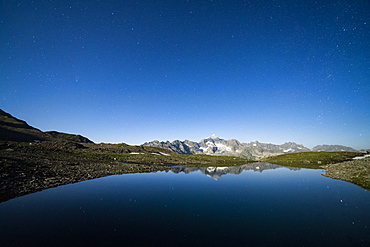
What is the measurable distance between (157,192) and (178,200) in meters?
4.30

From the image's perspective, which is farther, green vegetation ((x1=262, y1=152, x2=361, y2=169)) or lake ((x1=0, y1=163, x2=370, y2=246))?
green vegetation ((x1=262, y1=152, x2=361, y2=169))

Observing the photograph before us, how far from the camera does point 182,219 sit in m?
12.8

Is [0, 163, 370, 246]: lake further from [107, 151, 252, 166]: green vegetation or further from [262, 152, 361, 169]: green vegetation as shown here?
[262, 152, 361, 169]: green vegetation

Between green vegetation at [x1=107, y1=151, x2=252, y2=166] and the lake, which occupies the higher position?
green vegetation at [x1=107, y1=151, x2=252, y2=166]

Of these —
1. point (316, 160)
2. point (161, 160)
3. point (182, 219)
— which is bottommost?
point (182, 219)

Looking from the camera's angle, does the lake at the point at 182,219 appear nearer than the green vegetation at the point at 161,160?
Yes

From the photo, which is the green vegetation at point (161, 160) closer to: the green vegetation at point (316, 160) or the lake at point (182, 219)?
the green vegetation at point (316, 160)

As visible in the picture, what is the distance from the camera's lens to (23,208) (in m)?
14.0

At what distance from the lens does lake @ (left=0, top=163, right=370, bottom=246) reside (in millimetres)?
9961

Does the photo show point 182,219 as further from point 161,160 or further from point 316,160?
point 316,160

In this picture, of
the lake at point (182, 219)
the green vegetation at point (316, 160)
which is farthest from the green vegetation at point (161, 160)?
the lake at point (182, 219)

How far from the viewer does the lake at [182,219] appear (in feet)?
32.7

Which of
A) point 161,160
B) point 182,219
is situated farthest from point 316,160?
point 182,219

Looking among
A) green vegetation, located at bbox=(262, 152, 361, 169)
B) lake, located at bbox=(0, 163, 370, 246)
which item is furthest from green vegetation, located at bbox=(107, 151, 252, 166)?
lake, located at bbox=(0, 163, 370, 246)
